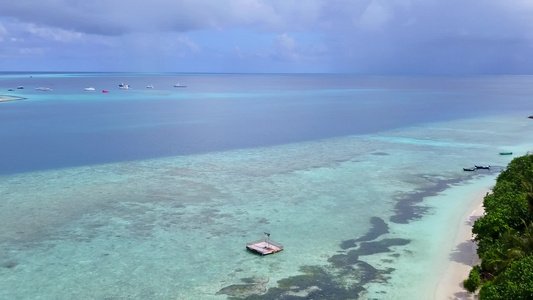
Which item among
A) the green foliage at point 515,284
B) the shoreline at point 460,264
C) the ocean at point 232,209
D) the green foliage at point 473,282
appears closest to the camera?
the green foliage at point 515,284

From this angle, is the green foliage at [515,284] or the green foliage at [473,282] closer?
the green foliage at [515,284]

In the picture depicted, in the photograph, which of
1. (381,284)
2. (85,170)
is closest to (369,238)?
(381,284)

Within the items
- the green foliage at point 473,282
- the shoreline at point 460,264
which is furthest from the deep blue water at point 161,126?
the green foliage at point 473,282

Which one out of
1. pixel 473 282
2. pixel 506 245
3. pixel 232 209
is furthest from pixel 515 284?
pixel 232 209

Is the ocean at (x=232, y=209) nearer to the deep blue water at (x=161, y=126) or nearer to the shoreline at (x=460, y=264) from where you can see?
the shoreline at (x=460, y=264)

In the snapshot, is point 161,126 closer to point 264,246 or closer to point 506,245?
point 264,246

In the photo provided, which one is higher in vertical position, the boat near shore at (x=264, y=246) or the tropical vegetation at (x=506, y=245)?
the tropical vegetation at (x=506, y=245)
